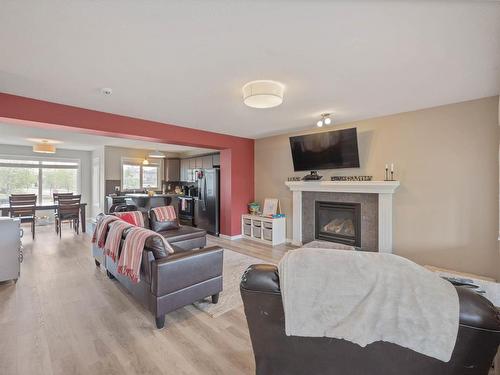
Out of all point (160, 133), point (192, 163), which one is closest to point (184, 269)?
point (160, 133)

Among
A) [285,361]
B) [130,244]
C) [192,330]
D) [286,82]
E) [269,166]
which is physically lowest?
[192,330]

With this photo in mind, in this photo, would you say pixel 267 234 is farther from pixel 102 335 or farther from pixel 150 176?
pixel 150 176

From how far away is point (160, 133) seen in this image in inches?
166

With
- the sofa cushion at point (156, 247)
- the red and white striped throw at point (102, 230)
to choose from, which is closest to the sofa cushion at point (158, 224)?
the red and white striped throw at point (102, 230)

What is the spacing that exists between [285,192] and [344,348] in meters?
4.28

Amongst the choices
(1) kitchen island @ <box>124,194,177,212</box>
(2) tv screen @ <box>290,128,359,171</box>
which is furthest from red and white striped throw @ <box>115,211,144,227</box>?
(2) tv screen @ <box>290,128,359,171</box>

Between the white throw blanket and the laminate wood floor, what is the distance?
109cm

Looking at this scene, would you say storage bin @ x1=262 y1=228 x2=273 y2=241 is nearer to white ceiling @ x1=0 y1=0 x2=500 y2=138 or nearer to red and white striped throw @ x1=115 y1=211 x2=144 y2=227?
red and white striped throw @ x1=115 y1=211 x2=144 y2=227

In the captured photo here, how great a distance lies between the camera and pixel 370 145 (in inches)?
159

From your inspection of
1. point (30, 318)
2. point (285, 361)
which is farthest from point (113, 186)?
point (285, 361)

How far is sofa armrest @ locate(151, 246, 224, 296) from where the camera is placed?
2.12m

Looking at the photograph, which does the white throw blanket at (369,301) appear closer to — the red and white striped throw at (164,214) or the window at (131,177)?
the red and white striped throw at (164,214)

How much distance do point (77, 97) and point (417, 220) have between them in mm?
Result: 4890

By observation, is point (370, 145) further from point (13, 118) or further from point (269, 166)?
point (13, 118)
